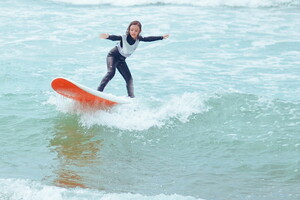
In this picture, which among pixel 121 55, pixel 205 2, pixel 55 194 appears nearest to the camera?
pixel 55 194

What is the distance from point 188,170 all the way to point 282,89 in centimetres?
514

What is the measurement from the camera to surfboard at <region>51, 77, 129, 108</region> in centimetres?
909

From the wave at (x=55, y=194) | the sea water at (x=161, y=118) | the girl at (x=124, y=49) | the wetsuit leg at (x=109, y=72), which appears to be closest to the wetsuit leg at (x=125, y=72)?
the girl at (x=124, y=49)

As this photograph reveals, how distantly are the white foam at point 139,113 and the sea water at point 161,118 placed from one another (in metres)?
0.02

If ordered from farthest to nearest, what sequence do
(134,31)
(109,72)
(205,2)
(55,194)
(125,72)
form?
(205,2) → (125,72) → (109,72) → (134,31) → (55,194)

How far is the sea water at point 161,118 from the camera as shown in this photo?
6.93 meters

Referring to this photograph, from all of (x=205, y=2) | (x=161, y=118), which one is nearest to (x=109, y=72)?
(x=161, y=118)

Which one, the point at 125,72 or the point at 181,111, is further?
the point at 181,111

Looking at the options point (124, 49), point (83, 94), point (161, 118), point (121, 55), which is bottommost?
point (161, 118)

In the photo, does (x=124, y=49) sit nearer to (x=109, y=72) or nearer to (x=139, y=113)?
(x=109, y=72)

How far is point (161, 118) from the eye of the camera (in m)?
9.78

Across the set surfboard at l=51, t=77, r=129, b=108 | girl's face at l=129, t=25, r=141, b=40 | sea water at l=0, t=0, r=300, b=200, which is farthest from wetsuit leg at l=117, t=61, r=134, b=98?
girl's face at l=129, t=25, r=141, b=40

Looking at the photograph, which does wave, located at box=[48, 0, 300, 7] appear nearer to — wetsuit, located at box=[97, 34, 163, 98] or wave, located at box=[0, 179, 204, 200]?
wetsuit, located at box=[97, 34, 163, 98]

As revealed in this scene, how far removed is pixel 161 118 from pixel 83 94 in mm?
1479
